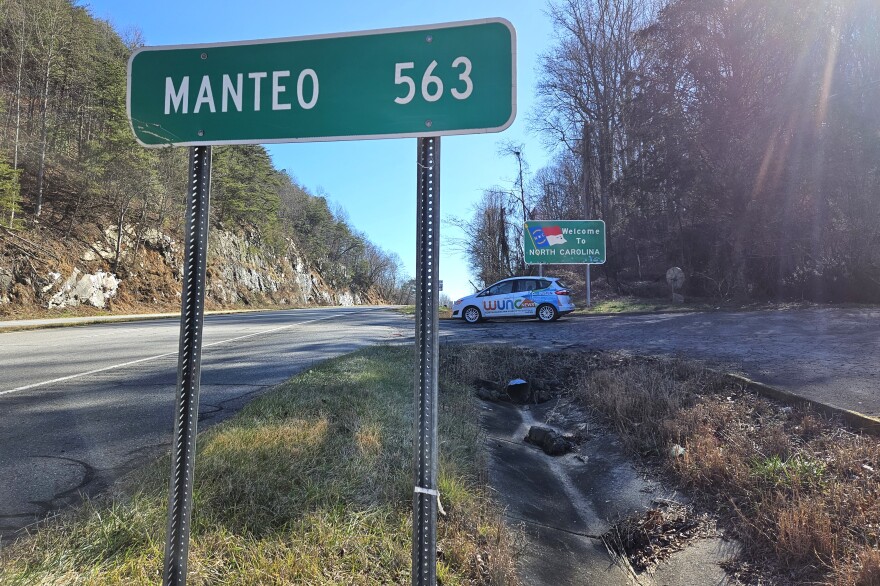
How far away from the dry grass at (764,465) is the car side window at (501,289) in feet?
37.8

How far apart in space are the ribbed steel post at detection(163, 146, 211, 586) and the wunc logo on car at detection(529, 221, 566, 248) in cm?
2099

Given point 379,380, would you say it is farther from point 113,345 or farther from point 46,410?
point 113,345

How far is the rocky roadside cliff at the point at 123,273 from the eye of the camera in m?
21.0

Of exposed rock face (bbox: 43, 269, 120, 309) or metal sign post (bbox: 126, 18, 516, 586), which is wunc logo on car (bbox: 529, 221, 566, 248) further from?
metal sign post (bbox: 126, 18, 516, 586)

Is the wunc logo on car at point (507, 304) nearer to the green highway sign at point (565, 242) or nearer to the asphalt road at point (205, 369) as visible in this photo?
the asphalt road at point (205, 369)

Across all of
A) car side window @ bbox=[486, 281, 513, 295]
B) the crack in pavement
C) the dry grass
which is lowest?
the crack in pavement

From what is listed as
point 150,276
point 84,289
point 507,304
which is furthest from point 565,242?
point 150,276

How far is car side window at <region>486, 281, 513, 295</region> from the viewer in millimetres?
18359

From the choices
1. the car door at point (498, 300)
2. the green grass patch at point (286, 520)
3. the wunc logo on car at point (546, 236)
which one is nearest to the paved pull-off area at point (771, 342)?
the car door at point (498, 300)

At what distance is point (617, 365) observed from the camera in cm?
803

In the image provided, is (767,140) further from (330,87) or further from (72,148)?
(72,148)

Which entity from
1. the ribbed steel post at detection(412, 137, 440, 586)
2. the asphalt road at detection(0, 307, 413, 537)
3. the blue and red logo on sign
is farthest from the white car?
the ribbed steel post at detection(412, 137, 440, 586)

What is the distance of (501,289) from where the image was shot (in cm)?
1855

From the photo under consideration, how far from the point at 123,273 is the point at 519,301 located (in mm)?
21839
